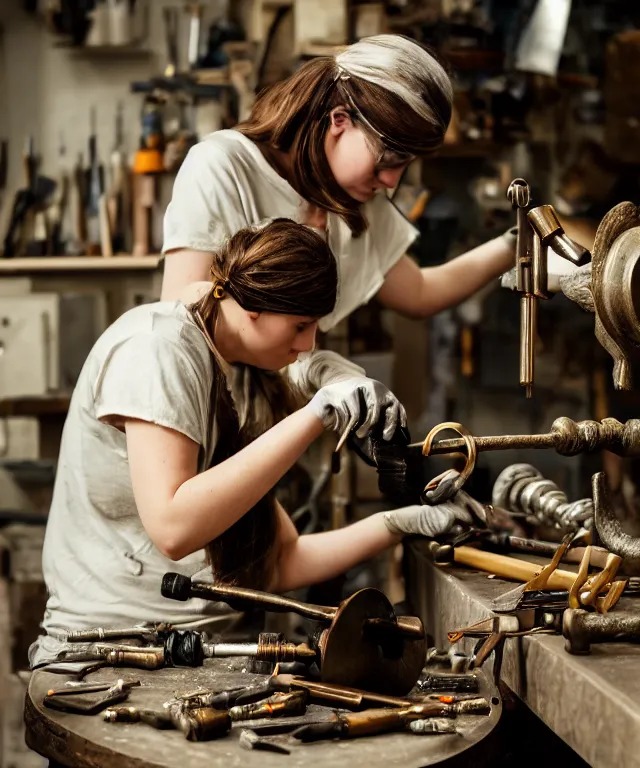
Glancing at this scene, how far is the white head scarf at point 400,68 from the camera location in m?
2.23

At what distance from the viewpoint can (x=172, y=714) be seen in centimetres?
154

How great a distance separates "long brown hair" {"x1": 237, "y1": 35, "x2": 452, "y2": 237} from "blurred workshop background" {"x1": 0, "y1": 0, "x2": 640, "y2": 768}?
1.92 metres

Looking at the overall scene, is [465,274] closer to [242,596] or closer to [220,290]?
[220,290]

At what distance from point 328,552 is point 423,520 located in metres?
0.22

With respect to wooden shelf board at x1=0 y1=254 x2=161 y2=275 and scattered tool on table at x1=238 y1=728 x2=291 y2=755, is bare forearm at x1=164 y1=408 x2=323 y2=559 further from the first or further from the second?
wooden shelf board at x1=0 y1=254 x2=161 y2=275

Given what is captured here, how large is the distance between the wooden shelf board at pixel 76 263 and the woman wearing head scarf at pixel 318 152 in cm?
191

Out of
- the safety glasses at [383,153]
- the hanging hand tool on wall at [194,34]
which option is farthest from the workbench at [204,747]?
the hanging hand tool on wall at [194,34]

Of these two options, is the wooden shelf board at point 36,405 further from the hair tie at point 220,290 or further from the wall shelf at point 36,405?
the hair tie at point 220,290

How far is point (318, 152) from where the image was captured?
2.36 m

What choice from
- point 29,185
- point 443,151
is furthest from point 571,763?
point 29,185

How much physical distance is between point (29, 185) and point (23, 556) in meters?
1.54

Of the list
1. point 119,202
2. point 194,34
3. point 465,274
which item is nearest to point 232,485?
point 465,274

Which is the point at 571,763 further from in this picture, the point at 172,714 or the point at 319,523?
the point at 319,523

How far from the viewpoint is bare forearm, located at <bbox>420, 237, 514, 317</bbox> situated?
272cm
